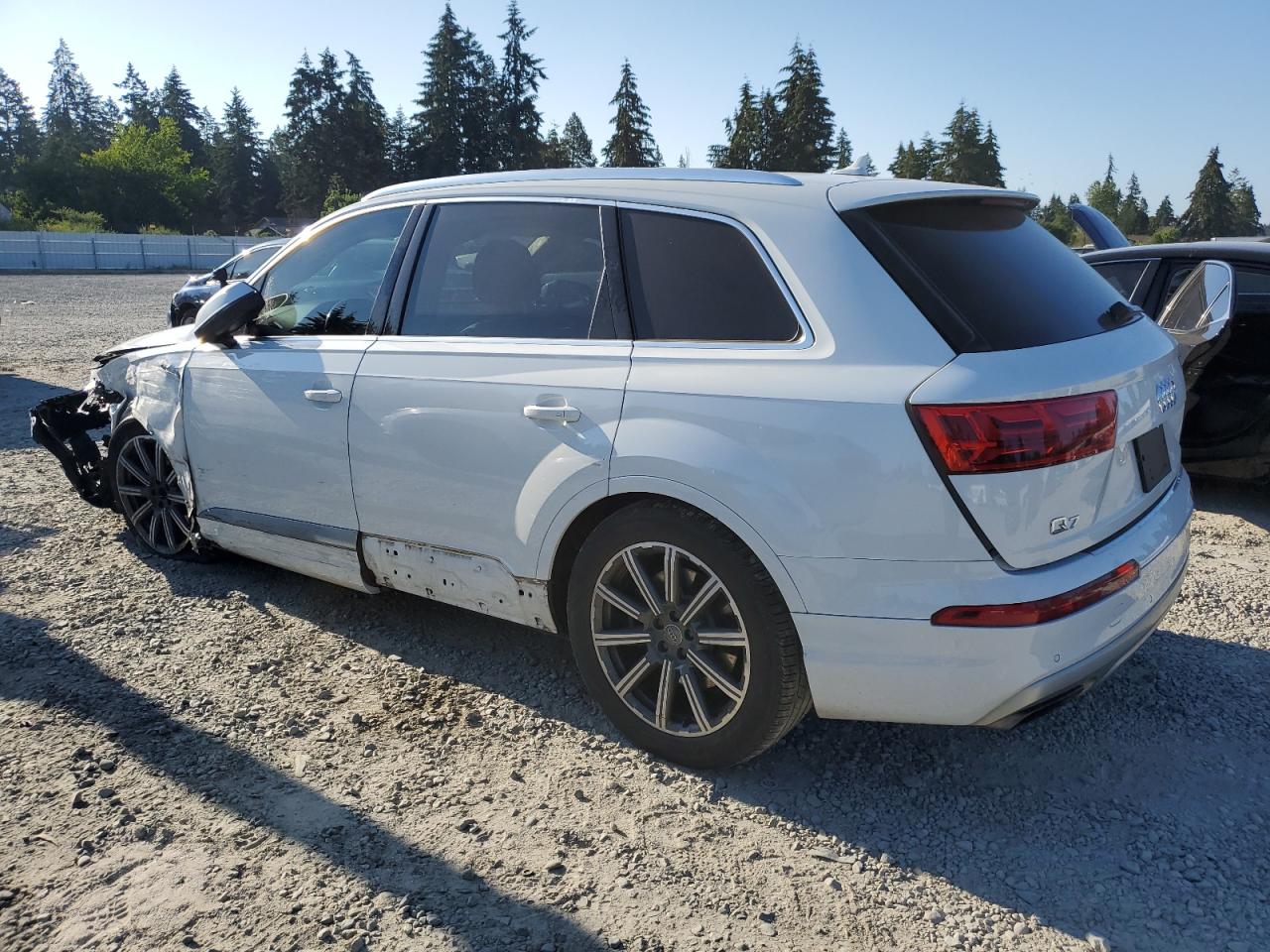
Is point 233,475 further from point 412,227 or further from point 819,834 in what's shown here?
point 819,834

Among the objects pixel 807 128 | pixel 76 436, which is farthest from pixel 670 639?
pixel 807 128

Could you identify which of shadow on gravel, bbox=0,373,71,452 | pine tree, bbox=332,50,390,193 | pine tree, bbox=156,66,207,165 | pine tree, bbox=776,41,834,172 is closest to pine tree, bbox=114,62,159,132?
pine tree, bbox=156,66,207,165

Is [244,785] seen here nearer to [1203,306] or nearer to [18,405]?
[1203,306]

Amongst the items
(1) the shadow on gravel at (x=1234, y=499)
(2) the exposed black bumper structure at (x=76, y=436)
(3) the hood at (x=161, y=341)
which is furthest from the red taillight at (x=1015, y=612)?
(2) the exposed black bumper structure at (x=76, y=436)

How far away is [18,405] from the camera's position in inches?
360

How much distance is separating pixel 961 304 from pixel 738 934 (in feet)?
5.76

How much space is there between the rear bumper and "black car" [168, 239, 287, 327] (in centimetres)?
1159

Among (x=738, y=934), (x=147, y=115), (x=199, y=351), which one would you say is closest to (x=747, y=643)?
(x=738, y=934)

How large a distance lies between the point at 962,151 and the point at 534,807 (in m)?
94.1

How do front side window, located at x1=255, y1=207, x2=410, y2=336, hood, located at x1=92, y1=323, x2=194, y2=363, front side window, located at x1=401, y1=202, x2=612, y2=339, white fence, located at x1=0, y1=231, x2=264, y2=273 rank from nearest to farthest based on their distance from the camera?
front side window, located at x1=401, y1=202, x2=612, y2=339 → front side window, located at x1=255, y1=207, x2=410, y2=336 → hood, located at x1=92, y1=323, x2=194, y2=363 → white fence, located at x1=0, y1=231, x2=264, y2=273

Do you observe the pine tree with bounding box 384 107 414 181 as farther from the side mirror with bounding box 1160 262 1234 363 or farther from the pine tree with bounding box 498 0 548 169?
the side mirror with bounding box 1160 262 1234 363

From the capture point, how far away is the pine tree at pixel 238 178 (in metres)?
96.6

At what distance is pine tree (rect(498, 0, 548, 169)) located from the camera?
263 ft

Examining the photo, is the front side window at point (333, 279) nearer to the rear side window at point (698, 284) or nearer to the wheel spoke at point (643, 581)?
the rear side window at point (698, 284)
